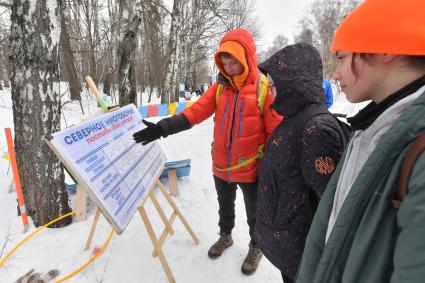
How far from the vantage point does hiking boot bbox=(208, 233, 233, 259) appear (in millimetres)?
2495

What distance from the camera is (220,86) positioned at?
7.36ft

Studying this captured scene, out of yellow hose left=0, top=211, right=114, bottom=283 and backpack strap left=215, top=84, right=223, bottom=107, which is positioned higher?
backpack strap left=215, top=84, right=223, bottom=107

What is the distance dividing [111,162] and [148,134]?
0.46m

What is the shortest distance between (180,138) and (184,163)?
3538 millimetres

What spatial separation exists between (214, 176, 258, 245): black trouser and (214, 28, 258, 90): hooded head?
2.82 ft

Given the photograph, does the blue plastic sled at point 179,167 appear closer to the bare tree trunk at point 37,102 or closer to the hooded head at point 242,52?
the bare tree trunk at point 37,102

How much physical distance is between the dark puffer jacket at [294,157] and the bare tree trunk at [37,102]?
218cm

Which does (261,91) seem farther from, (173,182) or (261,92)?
(173,182)

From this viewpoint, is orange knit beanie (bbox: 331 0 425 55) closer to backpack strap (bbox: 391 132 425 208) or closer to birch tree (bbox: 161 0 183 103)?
backpack strap (bbox: 391 132 425 208)

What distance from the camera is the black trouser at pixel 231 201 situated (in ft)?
7.29

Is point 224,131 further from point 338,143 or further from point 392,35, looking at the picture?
point 392,35

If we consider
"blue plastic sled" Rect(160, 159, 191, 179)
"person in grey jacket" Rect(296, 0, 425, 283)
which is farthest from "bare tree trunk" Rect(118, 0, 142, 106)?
"person in grey jacket" Rect(296, 0, 425, 283)

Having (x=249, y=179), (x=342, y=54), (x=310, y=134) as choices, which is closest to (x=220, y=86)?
(x=249, y=179)

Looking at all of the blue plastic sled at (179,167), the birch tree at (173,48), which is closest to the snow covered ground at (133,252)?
the blue plastic sled at (179,167)
